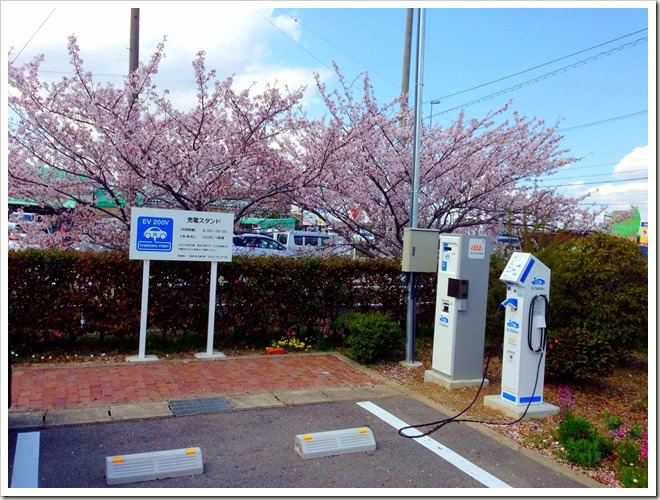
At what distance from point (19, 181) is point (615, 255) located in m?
8.73

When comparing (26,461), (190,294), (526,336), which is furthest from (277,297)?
(26,461)

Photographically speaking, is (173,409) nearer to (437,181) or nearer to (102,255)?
(102,255)

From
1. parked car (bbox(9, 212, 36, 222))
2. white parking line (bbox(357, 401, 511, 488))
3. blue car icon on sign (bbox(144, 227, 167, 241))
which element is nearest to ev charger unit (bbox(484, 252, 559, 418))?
white parking line (bbox(357, 401, 511, 488))

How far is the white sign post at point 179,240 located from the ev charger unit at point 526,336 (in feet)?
12.2

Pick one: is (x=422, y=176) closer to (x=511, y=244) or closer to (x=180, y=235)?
(x=511, y=244)

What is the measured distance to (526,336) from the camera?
579cm

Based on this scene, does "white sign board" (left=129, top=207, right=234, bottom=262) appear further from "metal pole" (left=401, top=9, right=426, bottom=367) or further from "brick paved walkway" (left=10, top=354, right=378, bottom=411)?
"metal pole" (left=401, top=9, right=426, bottom=367)

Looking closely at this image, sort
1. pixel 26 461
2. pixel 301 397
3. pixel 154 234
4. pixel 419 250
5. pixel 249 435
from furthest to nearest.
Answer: pixel 419 250, pixel 154 234, pixel 301 397, pixel 249 435, pixel 26 461

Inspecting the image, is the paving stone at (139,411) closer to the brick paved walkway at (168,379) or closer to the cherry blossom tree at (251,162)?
the brick paved walkway at (168,379)

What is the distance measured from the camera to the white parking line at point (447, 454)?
14.0 feet

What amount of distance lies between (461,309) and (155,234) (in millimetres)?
3857

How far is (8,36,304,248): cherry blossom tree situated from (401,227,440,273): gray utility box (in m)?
3.15

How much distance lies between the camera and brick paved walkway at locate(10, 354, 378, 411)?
5.73 metres

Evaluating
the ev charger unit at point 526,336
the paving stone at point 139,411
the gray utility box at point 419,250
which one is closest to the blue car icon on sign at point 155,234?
the paving stone at point 139,411
